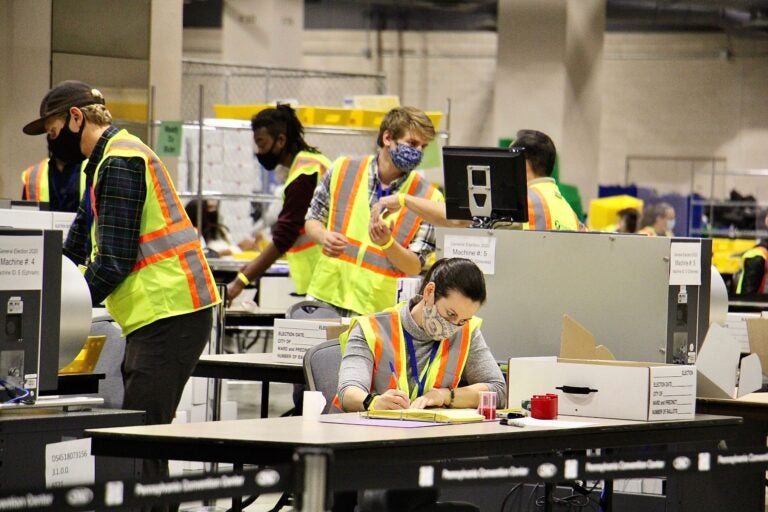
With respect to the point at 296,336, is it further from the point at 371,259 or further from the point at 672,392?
the point at 672,392

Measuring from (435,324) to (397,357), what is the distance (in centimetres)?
15

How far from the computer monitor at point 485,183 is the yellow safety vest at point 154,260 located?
1.02 m

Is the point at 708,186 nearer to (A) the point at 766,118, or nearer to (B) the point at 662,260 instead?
(A) the point at 766,118

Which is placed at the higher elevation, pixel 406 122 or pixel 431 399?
pixel 406 122

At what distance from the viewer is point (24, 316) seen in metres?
2.95

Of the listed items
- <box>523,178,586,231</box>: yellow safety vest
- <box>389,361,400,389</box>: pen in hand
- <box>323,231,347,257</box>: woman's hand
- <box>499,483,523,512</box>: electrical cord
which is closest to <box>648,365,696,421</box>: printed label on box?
<box>389,361,400,389</box>: pen in hand

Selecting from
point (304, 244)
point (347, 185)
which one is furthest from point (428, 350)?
point (304, 244)

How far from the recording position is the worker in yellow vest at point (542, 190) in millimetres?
5012

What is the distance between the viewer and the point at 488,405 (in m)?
3.43

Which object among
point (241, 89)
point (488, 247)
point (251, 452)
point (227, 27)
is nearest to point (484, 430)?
point (251, 452)

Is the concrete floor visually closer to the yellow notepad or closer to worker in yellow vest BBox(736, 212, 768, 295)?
the yellow notepad

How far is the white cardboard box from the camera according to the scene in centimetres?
349

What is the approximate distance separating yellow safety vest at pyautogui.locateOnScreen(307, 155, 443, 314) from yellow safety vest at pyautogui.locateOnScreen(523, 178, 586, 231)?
0.39 metres

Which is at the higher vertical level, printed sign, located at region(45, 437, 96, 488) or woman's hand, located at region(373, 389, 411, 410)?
woman's hand, located at region(373, 389, 411, 410)
